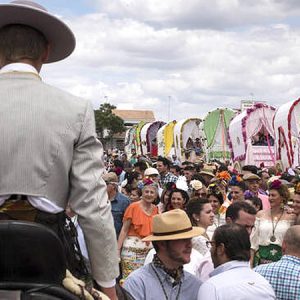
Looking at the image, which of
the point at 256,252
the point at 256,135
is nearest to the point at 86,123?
the point at 256,252

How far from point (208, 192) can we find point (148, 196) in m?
1.00

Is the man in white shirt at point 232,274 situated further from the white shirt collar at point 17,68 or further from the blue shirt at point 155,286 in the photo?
the white shirt collar at point 17,68

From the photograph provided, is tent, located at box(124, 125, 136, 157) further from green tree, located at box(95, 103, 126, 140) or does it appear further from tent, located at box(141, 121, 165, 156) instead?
green tree, located at box(95, 103, 126, 140)

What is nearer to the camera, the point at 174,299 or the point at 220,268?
the point at 174,299

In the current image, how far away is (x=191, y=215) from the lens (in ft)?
18.7

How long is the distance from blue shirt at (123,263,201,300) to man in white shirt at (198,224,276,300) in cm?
14

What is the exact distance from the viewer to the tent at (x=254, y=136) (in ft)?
63.1

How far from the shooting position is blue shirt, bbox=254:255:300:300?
4059 mm

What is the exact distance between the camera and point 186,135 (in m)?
26.8

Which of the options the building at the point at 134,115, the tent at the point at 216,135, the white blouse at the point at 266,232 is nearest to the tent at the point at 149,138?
the tent at the point at 216,135

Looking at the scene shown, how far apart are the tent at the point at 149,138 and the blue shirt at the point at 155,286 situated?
94.0ft

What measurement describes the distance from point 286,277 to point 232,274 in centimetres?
68

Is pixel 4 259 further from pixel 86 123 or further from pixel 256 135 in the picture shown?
pixel 256 135

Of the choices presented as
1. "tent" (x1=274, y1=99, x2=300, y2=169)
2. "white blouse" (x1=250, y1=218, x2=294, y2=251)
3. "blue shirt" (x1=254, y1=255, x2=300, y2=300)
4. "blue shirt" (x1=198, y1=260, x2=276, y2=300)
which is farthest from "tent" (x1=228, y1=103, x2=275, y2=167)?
"blue shirt" (x1=198, y1=260, x2=276, y2=300)
